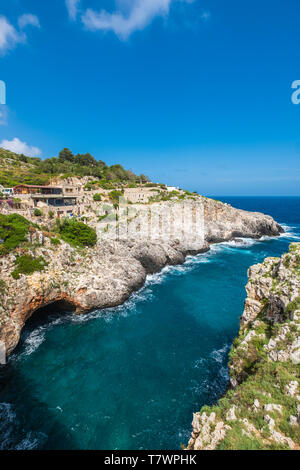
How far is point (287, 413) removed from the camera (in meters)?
7.57

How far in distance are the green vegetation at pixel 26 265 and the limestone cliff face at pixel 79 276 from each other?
1.68 ft

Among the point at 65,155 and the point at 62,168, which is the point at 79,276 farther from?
the point at 65,155

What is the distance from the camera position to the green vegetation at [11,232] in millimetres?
22683

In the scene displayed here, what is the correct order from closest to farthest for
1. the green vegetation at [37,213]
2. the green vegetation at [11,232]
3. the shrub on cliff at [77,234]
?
the green vegetation at [11,232]
the shrub on cliff at [77,234]
the green vegetation at [37,213]

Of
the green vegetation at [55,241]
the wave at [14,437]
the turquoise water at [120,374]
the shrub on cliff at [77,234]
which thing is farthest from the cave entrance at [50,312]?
the wave at [14,437]

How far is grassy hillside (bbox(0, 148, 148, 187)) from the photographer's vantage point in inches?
2637

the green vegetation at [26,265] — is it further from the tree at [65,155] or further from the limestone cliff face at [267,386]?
the tree at [65,155]

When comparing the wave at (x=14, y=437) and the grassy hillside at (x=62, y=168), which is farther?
the grassy hillside at (x=62, y=168)

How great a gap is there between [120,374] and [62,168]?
Result: 76.7m

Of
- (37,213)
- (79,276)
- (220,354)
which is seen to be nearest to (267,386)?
(220,354)

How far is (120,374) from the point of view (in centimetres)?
1706

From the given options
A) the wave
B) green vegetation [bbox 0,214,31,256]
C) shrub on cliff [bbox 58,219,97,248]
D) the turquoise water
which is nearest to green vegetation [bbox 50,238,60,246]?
shrub on cliff [bbox 58,219,97,248]

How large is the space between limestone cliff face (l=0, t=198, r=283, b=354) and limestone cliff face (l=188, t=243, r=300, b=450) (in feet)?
61.0
